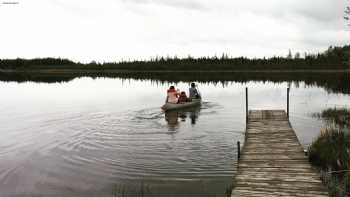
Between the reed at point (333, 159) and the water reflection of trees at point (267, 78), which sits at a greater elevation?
the water reflection of trees at point (267, 78)

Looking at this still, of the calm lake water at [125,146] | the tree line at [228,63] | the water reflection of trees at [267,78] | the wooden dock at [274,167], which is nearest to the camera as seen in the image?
the wooden dock at [274,167]

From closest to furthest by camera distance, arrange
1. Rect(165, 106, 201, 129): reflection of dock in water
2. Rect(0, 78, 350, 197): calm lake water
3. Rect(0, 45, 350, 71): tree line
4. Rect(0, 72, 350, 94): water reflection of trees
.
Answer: Rect(0, 78, 350, 197): calm lake water → Rect(165, 106, 201, 129): reflection of dock in water → Rect(0, 72, 350, 94): water reflection of trees → Rect(0, 45, 350, 71): tree line

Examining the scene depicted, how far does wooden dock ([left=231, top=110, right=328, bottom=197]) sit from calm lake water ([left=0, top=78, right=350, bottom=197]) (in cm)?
86

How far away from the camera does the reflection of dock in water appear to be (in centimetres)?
2347

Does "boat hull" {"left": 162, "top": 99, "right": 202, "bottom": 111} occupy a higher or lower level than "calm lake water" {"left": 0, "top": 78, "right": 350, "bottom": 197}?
higher

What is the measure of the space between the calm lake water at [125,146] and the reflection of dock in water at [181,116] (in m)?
0.06

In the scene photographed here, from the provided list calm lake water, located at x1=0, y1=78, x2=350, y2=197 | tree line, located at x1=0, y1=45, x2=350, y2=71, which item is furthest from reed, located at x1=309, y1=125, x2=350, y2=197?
tree line, located at x1=0, y1=45, x2=350, y2=71

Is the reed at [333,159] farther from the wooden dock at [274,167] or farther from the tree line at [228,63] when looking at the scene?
the tree line at [228,63]

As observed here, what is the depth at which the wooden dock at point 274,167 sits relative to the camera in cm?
958

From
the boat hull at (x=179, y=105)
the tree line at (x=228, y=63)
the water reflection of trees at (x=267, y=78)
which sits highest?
the tree line at (x=228, y=63)

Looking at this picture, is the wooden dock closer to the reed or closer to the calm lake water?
the reed

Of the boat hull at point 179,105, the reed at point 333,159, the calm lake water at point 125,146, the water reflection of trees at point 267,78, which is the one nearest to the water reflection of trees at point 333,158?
the reed at point 333,159

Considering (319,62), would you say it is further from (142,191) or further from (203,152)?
(142,191)

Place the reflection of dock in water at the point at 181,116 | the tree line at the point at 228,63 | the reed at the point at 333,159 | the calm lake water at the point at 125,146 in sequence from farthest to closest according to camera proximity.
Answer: the tree line at the point at 228,63, the reflection of dock in water at the point at 181,116, the calm lake water at the point at 125,146, the reed at the point at 333,159
